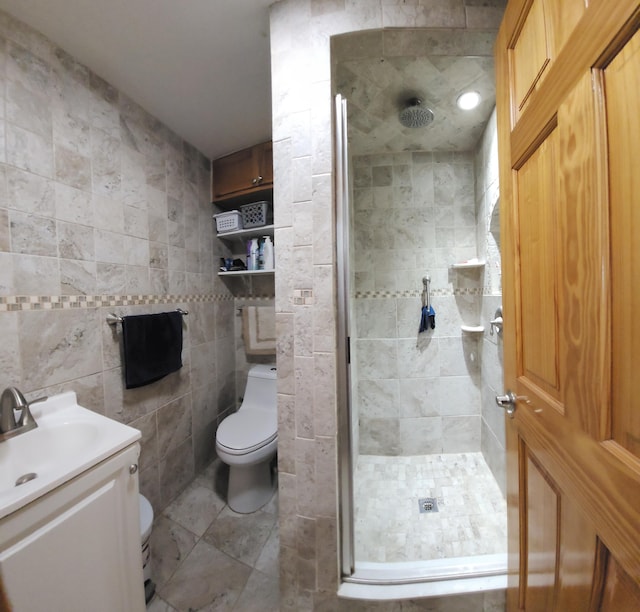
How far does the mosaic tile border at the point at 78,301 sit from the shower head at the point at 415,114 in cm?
171

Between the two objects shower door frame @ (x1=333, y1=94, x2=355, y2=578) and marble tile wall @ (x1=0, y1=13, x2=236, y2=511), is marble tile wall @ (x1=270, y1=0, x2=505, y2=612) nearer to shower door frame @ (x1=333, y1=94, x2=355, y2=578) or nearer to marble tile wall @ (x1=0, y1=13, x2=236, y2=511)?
shower door frame @ (x1=333, y1=94, x2=355, y2=578)

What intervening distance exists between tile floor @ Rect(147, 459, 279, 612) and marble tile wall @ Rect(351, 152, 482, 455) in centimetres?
92

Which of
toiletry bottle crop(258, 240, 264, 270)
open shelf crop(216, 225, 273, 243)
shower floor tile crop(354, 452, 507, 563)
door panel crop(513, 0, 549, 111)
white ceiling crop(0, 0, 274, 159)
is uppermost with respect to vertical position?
white ceiling crop(0, 0, 274, 159)

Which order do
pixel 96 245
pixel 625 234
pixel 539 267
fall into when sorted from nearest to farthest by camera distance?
pixel 625 234 < pixel 539 267 < pixel 96 245

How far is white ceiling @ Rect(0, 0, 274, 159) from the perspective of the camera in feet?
3.01

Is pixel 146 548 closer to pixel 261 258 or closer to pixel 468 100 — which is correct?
pixel 261 258

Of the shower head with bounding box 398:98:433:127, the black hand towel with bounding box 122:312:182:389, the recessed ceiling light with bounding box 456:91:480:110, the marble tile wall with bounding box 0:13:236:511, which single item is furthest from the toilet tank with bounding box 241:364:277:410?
the recessed ceiling light with bounding box 456:91:480:110

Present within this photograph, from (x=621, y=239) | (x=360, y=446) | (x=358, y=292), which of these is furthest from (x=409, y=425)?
(x=621, y=239)

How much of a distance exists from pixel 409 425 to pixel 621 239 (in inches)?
67.0

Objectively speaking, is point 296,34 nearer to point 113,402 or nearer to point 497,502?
point 113,402

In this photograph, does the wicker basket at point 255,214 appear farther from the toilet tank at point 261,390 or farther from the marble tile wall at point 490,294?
the marble tile wall at point 490,294

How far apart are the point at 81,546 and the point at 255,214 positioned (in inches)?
69.2

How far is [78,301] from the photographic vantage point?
1.10m

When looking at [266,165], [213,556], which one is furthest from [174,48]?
[213,556]
